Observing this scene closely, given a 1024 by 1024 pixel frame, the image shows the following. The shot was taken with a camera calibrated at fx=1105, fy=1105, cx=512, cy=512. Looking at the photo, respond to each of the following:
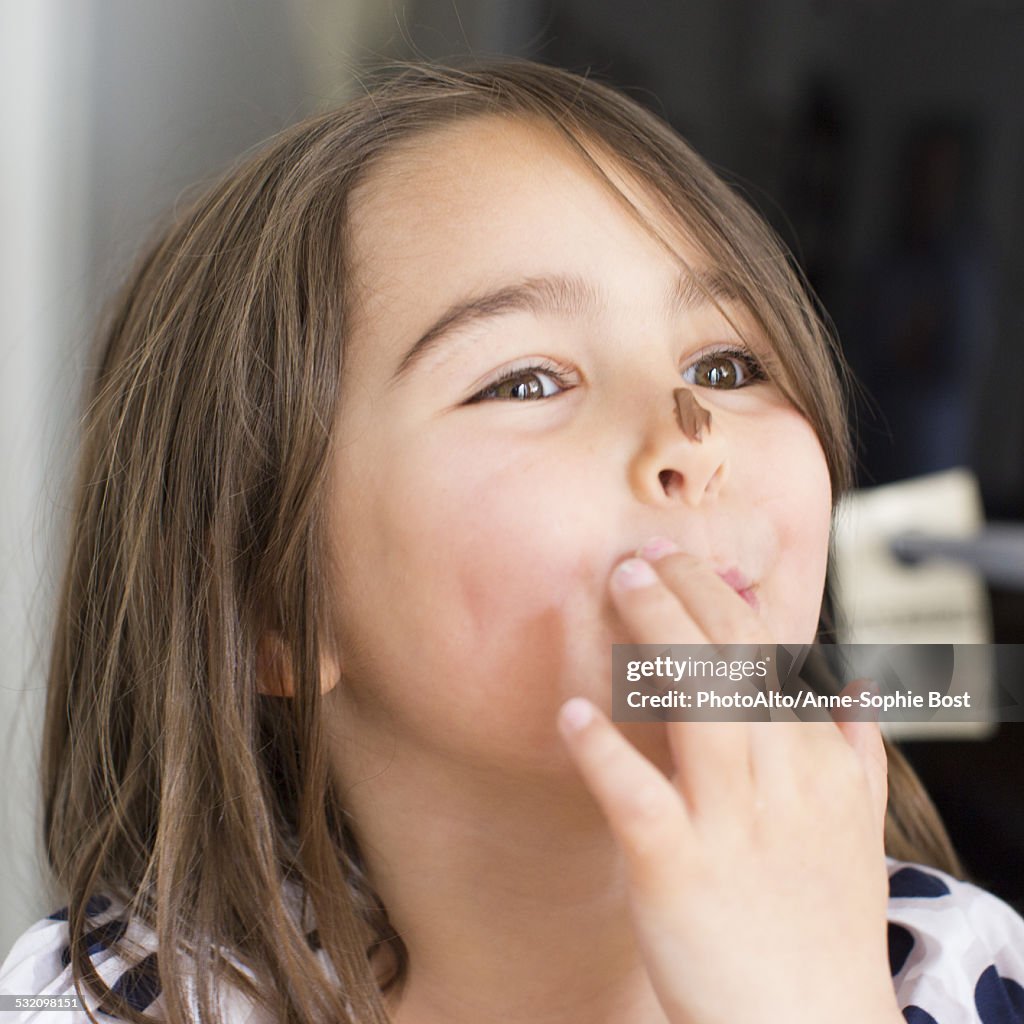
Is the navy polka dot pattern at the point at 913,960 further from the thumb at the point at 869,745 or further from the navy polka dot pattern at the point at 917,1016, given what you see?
Result: the thumb at the point at 869,745

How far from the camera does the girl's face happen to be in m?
0.65

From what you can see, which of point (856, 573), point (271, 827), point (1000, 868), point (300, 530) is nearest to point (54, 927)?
point (271, 827)

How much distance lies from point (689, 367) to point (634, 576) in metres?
0.21

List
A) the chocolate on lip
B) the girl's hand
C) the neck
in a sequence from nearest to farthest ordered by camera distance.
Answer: the girl's hand, the chocolate on lip, the neck

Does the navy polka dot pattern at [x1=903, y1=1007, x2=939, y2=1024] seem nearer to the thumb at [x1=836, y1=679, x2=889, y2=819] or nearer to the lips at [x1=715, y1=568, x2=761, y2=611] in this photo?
the thumb at [x1=836, y1=679, x2=889, y2=819]

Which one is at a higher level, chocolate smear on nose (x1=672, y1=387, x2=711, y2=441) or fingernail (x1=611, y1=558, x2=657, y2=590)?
chocolate smear on nose (x1=672, y1=387, x2=711, y2=441)

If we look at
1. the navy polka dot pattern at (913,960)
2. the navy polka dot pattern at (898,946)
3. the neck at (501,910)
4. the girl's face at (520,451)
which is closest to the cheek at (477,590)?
the girl's face at (520,451)

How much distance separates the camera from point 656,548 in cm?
65

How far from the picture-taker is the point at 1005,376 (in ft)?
3.81

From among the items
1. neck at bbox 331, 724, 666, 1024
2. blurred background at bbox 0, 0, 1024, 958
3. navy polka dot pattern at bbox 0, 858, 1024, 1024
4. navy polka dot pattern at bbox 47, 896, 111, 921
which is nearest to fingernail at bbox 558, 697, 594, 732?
neck at bbox 331, 724, 666, 1024

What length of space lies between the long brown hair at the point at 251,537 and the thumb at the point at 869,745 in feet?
0.90

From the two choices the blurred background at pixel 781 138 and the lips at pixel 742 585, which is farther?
the blurred background at pixel 781 138

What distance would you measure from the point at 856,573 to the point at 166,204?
83cm

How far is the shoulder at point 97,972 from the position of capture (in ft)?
2.44
